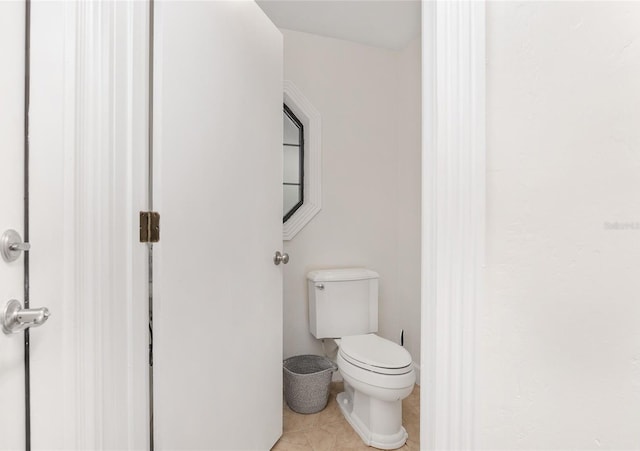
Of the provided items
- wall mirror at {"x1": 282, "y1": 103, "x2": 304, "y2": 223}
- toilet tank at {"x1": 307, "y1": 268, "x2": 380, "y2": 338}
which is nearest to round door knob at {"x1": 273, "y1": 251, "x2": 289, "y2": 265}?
toilet tank at {"x1": 307, "y1": 268, "x2": 380, "y2": 338}

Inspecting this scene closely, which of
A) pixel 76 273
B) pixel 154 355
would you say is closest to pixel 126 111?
pixel 76 273

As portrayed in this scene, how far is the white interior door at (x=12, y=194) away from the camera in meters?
0.66

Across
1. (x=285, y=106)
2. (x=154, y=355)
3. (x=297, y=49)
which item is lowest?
(x=154, y=355)

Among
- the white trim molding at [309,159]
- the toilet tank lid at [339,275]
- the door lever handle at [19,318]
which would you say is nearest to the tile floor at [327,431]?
the toilet tank lid at [339,275]

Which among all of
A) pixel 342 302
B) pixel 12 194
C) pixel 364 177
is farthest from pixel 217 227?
pixel 364 177

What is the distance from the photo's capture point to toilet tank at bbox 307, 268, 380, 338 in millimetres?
2043

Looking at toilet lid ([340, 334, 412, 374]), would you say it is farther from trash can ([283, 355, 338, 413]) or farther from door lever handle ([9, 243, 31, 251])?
door lever handle ([9, 243, 31, 251])

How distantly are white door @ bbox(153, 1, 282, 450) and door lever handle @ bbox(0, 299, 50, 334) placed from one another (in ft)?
1.08
